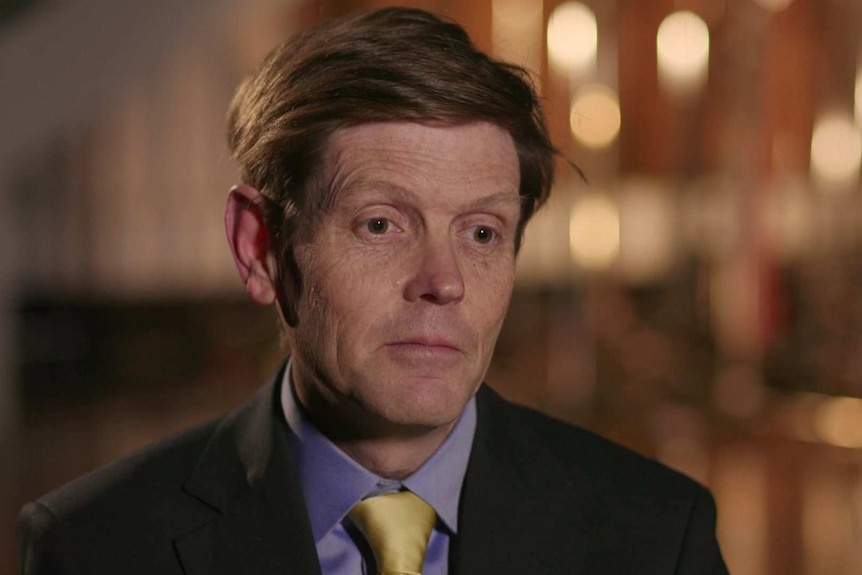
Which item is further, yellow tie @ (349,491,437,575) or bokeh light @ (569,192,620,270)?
bokeh light @ (569,192,620,270)

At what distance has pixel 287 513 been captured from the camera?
5.01 feet

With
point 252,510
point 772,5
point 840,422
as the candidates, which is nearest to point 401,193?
point 252,510

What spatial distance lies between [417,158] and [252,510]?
49 centimetres

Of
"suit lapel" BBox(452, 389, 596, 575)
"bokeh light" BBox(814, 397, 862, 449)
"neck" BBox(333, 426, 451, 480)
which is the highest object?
"neck" BBox(333, 426, 451, 480)

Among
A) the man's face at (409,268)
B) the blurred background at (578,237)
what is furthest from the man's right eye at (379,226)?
the blurred background at (578,237)

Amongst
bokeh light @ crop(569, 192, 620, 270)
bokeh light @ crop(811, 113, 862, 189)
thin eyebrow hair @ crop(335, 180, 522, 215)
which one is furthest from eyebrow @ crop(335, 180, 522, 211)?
bokeh light @ crop(569, 192, 620, 270)

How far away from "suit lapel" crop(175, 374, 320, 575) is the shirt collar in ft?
0.08

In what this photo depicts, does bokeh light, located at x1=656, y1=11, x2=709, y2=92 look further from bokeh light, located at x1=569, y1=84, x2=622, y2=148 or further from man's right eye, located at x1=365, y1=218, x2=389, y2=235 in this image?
man's right eye, located at x1=365, y1=218, x2=389, y2=235

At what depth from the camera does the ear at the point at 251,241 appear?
1.61 meters

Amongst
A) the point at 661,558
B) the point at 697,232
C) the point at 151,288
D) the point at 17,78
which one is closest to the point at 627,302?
the point at 697,232

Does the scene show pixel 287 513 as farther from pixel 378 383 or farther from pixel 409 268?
pixel 409 268

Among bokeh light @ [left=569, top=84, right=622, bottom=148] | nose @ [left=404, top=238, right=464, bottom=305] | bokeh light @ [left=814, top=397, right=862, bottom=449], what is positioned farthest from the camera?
bokeh light @ [left=569, top=84, right=622, bottom=148]

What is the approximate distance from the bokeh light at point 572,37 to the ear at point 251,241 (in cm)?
366

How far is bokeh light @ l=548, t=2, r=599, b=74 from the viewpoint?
5137 millimetres
